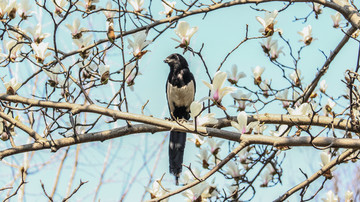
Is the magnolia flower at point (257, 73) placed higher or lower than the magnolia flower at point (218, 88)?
higher

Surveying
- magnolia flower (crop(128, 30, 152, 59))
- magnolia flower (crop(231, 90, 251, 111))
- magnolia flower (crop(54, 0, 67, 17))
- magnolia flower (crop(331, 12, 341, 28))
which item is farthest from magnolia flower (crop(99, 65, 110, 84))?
magnolia flower (crop(331, 12, 341, 28))

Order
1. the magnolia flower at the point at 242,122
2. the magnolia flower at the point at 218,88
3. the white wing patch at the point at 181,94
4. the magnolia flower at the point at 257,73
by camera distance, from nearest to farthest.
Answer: the magnolia flower at the point at 218,88 → the magnolia flower at the point at 242,122 → the magnolia flower at the point at 257,73 → the white wing patch at the point at 181,94

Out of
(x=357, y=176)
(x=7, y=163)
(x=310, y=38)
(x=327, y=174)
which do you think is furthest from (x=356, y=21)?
(x=357, y=176)

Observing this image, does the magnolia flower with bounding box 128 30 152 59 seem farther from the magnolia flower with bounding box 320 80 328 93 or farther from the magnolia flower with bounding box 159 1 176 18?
the magnolia flower with bounding box 320 80 328 93

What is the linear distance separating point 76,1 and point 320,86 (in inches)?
81.4

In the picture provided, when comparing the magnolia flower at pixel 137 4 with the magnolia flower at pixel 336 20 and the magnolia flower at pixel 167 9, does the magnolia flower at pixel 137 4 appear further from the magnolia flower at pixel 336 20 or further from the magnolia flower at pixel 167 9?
Answer: the magnolia flower at pixel 336 20

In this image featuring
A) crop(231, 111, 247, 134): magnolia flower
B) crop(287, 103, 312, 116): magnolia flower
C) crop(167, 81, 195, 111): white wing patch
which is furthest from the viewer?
crop(167, 81, 195, 111): white wing patch

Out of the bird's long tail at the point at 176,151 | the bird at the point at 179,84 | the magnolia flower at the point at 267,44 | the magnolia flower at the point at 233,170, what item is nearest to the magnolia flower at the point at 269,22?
the magnolia flower at the point at 267,44

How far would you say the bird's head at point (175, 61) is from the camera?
16.8 feet

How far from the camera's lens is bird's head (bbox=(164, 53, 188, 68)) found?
513cm

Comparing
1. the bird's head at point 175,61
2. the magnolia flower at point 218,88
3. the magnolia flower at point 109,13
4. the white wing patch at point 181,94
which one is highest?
the bird's head at point 175,61

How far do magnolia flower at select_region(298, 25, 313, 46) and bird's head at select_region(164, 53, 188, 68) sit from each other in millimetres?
1676

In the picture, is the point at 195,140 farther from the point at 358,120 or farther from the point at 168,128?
the point at 358,120

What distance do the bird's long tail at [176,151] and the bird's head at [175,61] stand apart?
93cm
